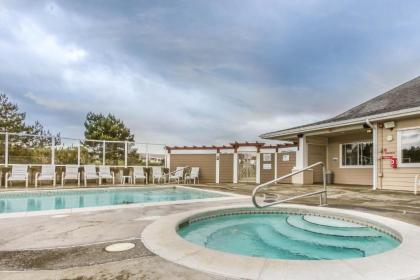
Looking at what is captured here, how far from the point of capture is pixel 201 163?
15844mm

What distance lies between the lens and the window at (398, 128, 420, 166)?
9453 mm

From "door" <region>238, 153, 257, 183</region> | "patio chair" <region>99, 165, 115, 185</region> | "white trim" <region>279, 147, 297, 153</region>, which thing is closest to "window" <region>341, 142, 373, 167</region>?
"white trim" <region>279, 147, 297, 153</region>

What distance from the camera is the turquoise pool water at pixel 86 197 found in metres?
7.70

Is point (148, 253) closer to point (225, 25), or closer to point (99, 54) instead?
point (225, 25)

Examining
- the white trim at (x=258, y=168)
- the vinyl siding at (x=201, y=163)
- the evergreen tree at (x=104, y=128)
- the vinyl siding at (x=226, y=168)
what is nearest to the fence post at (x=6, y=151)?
the vinyl siding at (x=201, y=163)

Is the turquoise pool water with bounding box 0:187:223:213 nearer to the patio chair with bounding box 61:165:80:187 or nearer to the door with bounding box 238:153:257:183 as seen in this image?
the patio chair with bounding box 61:165:80:187

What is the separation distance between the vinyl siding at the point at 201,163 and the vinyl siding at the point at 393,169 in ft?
25.7

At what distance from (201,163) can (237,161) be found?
195cm

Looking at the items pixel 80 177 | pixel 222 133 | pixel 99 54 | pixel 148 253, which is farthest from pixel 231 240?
pixel 222 133

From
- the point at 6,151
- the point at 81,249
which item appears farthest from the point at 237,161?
the point at 81,249

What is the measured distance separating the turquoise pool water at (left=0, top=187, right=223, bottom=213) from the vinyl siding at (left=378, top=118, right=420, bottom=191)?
233 inches

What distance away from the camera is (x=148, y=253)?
2938 millimetres

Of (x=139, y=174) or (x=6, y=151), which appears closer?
(x=6, y=151)

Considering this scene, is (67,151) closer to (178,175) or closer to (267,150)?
(178,175)
